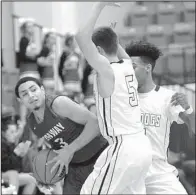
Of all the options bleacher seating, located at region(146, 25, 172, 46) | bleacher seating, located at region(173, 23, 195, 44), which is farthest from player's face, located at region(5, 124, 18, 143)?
bleacher seating, located at region(173, 23, 195, 44)

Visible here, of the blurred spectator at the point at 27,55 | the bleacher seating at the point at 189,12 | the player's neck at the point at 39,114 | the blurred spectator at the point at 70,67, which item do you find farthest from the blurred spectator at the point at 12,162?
the bleacher seating at the point at 189,12

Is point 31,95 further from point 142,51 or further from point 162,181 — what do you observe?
point 162,181

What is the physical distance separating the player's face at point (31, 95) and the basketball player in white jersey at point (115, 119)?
23.1 inches

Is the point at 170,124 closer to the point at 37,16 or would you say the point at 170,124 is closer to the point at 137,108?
the point at 137,108

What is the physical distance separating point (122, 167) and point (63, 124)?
0.72 meters

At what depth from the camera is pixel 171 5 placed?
12.4 meters

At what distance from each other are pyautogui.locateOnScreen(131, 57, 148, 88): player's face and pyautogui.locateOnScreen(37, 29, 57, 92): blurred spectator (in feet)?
13.2

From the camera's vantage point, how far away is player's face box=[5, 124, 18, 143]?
5.07 m

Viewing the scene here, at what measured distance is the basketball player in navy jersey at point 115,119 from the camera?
3182mm

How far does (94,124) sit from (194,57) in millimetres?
6132

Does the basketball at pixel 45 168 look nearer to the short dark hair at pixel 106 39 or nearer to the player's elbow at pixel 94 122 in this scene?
the player's elbow at pixel 94 122

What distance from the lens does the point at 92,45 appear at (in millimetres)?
3096

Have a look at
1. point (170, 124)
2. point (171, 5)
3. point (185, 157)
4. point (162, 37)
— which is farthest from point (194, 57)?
point (170, 124)

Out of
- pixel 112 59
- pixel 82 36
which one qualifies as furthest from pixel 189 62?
pixel 82 36
